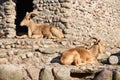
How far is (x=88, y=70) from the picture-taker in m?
8.04

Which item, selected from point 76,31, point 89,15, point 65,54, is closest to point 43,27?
point 76,31

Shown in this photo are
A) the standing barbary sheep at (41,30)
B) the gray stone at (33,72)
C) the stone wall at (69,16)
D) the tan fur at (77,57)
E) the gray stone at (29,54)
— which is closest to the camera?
the gray stone at (33,72)

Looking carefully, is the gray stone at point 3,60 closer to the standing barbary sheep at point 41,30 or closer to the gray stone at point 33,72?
the standing barbary sheep at point 41,30

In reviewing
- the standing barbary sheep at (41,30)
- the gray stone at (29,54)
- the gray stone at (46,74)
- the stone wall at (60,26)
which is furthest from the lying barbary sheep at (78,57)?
the standing barbary sheep at (41,30)

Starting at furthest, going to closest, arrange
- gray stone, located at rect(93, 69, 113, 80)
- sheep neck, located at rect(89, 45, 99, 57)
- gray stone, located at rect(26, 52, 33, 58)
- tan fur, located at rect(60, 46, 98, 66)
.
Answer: gray stone, located at rect(26, 52, 33, 58) → sheep neck, located at rect(89, 45, 99, 57) → tan fur, located at rect(60, 46, 98, 66) → gray stone, located at rect(93, 69, 113, 80)

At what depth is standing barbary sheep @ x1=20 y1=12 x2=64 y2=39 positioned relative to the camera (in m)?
14.5

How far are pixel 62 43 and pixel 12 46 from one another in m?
1.88

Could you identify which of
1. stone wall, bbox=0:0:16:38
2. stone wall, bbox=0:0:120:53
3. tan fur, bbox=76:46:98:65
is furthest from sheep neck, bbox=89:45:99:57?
stone wall, bbox=0:0:16:38

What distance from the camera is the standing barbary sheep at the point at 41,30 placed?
47.5 ft

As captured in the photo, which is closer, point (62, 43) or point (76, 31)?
point (62, 43)

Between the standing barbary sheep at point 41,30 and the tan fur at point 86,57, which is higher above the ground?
the standing barbary sheep at point 41,30

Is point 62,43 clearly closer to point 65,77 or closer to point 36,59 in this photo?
point 36,59

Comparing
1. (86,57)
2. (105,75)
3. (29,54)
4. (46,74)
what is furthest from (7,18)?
(105,75)

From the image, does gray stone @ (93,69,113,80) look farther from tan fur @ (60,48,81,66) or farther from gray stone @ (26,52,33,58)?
gray stone @ (26,52,33,58)
